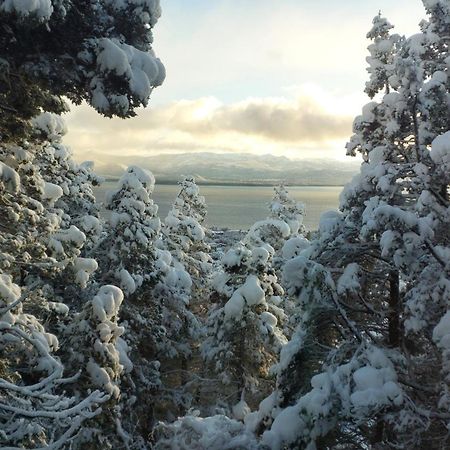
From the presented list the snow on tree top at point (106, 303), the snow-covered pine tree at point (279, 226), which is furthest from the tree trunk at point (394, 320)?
the snow on tree top at point (106, 303)

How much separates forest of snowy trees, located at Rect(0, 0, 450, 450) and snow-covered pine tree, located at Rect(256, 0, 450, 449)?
0.03m

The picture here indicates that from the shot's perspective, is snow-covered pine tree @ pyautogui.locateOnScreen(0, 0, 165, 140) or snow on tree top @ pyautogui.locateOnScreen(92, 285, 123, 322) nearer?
snow-covered pine tree @ pyautogui.locateOnScreen(0, 0, 165, 140)

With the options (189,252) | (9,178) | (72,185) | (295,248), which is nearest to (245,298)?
(295,248)

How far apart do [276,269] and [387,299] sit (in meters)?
2.43

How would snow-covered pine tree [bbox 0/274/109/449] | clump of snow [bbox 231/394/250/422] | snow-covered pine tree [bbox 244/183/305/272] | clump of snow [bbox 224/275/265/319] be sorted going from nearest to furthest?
snow-covered pine tree [bbox 0/274/109/449] < clump of snow [bbox 231/394/250/422] < clump of snow [bbox 224/275/265/319] < snow-covered pine tree [bbox 244/183/305/272]

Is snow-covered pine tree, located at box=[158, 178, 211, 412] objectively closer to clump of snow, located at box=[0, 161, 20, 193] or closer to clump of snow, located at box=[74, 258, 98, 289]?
clump of snow, located at box=[74, 258, 98, 289]

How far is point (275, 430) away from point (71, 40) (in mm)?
6630

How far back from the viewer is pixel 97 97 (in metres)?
4.59

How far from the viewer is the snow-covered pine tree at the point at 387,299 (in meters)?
7.24

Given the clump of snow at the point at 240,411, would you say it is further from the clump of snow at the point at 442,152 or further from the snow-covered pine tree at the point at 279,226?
the clump of snow at the point at 442,152

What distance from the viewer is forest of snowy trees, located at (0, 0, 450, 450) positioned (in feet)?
15.3

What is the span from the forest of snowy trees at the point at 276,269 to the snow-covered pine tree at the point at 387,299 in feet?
0.11

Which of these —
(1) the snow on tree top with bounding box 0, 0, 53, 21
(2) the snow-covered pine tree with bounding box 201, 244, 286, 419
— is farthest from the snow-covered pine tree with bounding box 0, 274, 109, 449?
(2) the snow-covered pine tree with bounding box 201, 244, 286, 419

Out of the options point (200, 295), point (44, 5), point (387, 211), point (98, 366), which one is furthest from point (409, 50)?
point (200, 295)
